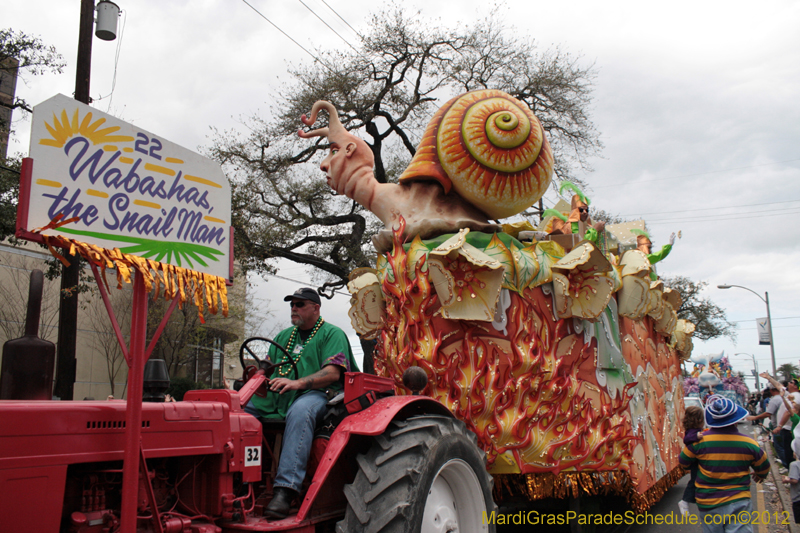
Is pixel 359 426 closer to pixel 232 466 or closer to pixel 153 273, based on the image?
pixel 232 466

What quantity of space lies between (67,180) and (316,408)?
199 cm

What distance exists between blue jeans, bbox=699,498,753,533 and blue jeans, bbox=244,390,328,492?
3.06 meters

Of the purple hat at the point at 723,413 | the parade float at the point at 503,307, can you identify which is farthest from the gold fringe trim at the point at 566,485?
the purple hat at the point at 723,413

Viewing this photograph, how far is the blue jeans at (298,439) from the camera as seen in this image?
3.58 meters

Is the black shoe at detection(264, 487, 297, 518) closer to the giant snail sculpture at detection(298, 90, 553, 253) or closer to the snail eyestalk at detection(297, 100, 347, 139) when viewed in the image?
the giant snail sculpture at detection(298, 90, 553, 253)

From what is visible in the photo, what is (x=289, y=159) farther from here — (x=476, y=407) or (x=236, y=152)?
(x=476, y=407)

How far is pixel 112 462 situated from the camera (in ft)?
9.96

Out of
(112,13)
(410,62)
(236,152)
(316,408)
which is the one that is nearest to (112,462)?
(316,408)

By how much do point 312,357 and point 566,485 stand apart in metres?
2.40

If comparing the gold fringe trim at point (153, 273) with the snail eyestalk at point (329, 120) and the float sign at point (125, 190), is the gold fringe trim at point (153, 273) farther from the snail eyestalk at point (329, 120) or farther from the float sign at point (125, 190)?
the snail eyestalk at point (329, 120)

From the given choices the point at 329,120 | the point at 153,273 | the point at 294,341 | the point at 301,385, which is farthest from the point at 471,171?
the point at 153,273

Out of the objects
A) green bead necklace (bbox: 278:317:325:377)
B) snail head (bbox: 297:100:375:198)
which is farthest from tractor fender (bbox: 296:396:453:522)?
snail head (bbox: 297:100:375:198)

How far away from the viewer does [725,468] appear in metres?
4.46

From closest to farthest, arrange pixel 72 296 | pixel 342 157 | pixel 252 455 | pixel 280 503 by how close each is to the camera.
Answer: pixel 280 503
pixel 252 455
pixel 342 157
pixel 72 296
